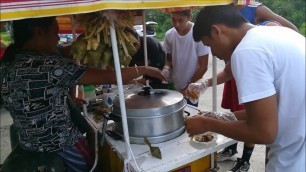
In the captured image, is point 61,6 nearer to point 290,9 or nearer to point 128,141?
point 128,141

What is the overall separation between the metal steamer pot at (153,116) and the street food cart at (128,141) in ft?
0.17

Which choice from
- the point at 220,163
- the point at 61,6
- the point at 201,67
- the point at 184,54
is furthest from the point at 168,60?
the point at 61,6

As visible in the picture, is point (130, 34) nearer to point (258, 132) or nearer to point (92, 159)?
point (258, 132)

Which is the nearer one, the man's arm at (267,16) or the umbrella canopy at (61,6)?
the umbrella canopy at (61,6)

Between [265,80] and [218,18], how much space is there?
0.40m

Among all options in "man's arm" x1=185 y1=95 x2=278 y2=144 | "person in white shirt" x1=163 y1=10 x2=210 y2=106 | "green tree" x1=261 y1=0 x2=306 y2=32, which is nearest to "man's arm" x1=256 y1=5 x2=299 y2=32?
"person in white shirt" x1=163 y1=10 x2=210 y2=106

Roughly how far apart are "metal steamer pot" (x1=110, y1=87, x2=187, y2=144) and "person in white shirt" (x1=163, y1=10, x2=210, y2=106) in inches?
42.2

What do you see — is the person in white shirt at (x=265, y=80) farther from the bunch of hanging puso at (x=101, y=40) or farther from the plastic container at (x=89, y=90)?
the plastic container at (x=89, y=90)

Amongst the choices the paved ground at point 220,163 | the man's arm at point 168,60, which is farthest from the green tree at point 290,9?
the man's arm at point 168,60

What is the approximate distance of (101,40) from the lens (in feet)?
4.47

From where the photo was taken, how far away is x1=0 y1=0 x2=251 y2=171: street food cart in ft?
3.28

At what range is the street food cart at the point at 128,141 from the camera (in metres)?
1.00

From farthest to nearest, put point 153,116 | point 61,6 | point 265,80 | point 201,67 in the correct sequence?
point 201,67
point 153,116
point 265,80
point 61,6

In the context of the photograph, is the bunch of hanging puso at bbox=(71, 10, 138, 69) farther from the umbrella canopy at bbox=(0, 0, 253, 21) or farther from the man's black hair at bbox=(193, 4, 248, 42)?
the man's black hair at bbox=(193, 4, 248, 42)
